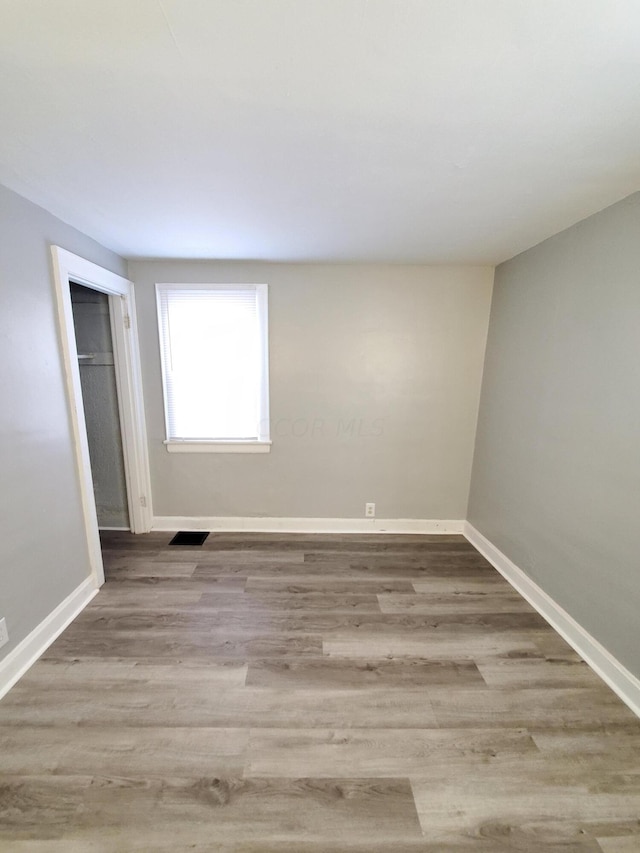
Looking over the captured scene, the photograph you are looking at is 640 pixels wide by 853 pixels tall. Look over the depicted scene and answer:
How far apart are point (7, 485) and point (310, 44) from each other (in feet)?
6.74

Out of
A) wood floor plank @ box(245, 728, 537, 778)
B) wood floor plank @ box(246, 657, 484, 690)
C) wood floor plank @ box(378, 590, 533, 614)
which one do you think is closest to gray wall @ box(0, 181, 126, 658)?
wood floor plank @ box(246, 657, 484, 690)

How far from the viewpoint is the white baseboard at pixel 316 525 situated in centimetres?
293

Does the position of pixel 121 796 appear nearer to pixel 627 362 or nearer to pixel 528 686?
pixel 528 686

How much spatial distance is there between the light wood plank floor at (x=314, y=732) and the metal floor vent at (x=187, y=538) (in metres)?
0.60

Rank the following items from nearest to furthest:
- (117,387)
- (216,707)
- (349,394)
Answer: (216,707), (117,387), (349,394)

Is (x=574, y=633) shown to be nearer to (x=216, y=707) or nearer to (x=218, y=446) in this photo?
(x=216, y=707)

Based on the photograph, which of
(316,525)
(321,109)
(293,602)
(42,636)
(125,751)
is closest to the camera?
(321,109)

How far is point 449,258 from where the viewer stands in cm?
241

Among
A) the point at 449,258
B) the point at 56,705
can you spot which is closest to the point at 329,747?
the point at 56,705

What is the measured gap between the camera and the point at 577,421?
1776 mm

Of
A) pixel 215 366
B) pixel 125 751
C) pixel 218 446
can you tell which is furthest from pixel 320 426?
pixel 125 751

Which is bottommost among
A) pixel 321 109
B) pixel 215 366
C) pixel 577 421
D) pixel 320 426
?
pixel 320 426

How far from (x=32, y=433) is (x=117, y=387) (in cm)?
106

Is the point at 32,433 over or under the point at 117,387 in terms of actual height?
under
